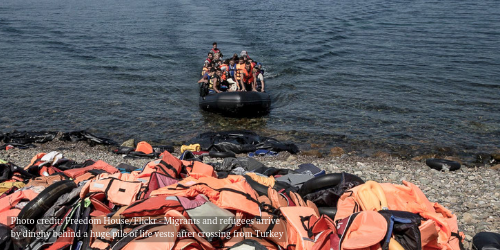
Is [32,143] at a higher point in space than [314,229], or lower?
lower

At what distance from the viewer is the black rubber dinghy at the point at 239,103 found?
10.8 metres

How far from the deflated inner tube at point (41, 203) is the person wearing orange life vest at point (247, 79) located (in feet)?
25.7

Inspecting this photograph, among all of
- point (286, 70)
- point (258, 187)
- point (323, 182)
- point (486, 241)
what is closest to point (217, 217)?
point (258, 187)

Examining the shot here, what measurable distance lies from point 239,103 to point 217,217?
7160 mm

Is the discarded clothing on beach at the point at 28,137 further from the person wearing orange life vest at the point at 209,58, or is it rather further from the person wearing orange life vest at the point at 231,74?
the person wearing orange life vest at the point at 209,58

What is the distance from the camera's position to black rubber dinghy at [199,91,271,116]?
10797 mm

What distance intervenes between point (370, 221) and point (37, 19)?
1081 inches

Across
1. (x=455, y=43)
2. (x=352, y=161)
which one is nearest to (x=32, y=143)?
(x=352, y=161)

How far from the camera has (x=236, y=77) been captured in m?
11.8

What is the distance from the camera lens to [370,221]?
360cm

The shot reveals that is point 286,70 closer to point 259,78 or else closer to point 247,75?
point 259,78

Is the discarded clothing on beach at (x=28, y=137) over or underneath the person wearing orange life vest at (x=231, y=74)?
underneath

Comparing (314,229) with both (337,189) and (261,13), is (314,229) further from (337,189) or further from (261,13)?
(261,13)

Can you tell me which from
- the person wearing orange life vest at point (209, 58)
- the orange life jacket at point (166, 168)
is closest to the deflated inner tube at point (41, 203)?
the orange life jacket at point (166, 168)
